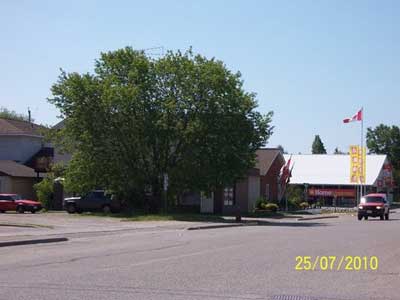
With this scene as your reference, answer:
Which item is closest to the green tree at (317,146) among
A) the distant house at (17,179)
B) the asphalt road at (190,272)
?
the distant house at (17,179)

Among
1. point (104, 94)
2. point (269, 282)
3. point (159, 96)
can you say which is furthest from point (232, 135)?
point (269, 282)

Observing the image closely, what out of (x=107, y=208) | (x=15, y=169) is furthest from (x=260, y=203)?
(x=15, y=169)

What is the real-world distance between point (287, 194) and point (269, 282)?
52.7 m

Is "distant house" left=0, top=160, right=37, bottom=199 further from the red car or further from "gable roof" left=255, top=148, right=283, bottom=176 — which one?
"gable roof" left=255, top=148, right=283, bottom=176

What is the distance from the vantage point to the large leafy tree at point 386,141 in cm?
14838

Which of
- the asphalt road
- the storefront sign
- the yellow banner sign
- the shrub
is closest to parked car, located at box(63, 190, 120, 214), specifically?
the shrub

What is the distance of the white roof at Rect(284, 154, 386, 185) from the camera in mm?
90062

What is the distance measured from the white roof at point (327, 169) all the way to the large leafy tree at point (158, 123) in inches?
1850

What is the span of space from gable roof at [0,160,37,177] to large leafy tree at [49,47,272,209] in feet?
39.8

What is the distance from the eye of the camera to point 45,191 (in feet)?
175

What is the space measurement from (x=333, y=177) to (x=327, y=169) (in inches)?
132

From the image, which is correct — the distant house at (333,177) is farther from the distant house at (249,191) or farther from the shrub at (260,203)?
the shrub at (260,203)

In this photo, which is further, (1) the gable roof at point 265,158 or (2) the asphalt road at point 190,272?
(1) the gable roof at point 265,158

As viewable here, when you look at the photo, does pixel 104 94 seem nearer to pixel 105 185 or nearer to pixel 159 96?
pixel 159 96
